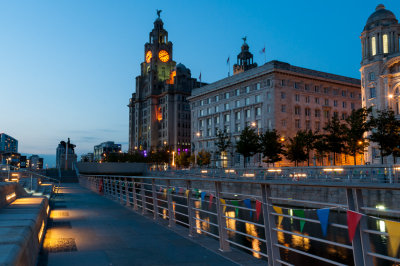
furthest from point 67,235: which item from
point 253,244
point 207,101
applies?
point 207,101

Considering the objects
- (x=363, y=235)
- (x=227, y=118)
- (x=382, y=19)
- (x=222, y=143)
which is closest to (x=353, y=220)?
(x=363, y=235)

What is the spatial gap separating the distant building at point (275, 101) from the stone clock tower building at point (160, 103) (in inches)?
1526

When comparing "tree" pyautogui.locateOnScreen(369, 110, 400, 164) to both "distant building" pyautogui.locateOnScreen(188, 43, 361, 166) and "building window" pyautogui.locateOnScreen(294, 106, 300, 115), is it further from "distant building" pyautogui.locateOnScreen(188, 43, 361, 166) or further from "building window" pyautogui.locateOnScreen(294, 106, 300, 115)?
"building window" pyautogui.locateOnScreen(294, 106, 300, 115)

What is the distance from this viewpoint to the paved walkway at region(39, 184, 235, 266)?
22.8 feet

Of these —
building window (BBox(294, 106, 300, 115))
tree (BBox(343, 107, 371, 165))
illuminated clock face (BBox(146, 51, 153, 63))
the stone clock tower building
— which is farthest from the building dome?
illuminated clock face (BBox(146, 51, 153, 63))

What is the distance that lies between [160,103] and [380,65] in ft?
309

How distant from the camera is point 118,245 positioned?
837cm

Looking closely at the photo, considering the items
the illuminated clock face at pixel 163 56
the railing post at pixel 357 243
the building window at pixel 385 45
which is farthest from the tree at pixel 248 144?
the illuminated clock face at pixel 163 56

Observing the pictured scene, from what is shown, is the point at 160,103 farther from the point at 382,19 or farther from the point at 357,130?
the point at 357,130

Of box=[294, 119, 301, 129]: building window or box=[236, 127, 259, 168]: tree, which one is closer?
box=[236, 127, 259, 168]: tree

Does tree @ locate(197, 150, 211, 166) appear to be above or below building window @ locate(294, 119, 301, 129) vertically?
below

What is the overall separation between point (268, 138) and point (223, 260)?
2424 inches

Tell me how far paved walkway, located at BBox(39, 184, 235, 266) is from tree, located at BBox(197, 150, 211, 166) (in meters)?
79.0

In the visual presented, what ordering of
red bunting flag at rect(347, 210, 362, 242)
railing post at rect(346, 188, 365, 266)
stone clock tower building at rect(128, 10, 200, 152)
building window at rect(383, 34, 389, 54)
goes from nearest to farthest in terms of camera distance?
red bunting flag at rect(347, 210, 362, 242) → railing post at rect(346, 188, 365, 266) → building window at rect(383, 34, 389, 54) → stone clock tower building at rect(128, 10, 200, 152)
